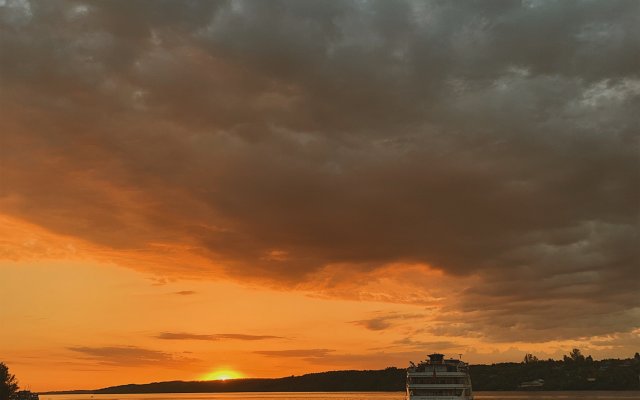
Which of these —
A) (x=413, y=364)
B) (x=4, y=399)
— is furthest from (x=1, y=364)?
(x=413, y=364)

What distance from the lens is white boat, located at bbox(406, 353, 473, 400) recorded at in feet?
405

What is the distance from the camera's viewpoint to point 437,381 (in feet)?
411

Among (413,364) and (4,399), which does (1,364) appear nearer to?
(4,399)

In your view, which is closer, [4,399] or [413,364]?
[413,364]

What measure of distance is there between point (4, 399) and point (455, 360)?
129434mm

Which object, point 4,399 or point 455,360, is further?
point 4,399

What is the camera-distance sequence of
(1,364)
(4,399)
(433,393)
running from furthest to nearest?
(1,364) → (4,399) → (433,393)

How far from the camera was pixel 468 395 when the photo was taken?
435 feet

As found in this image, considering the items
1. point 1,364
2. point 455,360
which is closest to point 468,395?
point 455,360

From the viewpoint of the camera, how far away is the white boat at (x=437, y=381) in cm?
12344

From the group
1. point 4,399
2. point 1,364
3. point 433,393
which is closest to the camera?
point 433,393

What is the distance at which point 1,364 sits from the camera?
199125mm

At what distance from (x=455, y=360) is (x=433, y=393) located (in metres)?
9.77

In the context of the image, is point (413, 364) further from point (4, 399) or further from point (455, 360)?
point (4, 399)
